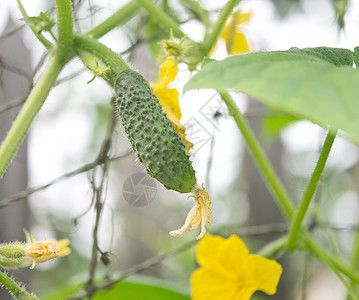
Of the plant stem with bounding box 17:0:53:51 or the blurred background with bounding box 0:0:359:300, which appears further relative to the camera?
the blurred background with bounding box 0:0:359:300

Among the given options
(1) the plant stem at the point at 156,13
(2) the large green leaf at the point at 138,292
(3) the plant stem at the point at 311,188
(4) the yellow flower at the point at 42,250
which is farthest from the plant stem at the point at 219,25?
(2) the large green leaf at the point at 138,292

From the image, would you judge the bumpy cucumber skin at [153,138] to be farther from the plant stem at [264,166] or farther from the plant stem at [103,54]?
the plant stem at [264,166]

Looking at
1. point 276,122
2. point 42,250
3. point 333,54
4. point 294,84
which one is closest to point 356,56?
point 333,54

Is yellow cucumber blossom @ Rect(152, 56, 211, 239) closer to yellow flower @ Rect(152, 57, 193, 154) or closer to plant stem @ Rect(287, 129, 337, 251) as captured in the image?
yellow flower @ Rect(152, 57, 193, 154)

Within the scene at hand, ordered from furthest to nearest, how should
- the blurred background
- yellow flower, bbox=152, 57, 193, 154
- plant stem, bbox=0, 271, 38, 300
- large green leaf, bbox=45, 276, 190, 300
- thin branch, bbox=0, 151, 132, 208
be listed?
large green leaf, bbox=45, 276, 190, 300, the blurred background, thin branch, bbox=0, 151, 132, 208, yellow flower, bbox=152, 57, 193, 154, plant stem, bbox=0, 271, 38, 300

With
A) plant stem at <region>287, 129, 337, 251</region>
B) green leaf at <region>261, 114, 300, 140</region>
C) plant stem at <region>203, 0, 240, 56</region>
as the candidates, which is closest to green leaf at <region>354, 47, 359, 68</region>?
plant stem at <region>287, 129, 337, 251</region>

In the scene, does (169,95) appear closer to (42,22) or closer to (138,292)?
(42,22)

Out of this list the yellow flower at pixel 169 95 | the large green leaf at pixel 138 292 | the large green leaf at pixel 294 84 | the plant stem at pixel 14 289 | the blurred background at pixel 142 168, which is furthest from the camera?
the large green leaf at pixel 138 292
